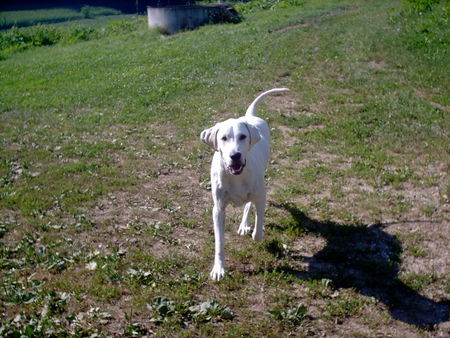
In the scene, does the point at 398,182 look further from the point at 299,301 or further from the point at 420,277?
the point at 299,301

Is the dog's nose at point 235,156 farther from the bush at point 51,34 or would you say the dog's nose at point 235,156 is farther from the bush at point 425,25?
the bush at point 51,34

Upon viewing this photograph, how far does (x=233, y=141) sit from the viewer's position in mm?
5203

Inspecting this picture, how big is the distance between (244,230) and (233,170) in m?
1.55

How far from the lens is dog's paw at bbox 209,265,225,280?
545 cm

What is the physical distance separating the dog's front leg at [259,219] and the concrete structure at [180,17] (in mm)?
19987

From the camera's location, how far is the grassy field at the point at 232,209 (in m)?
4.88

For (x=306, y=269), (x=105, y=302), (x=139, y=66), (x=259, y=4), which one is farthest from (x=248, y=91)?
(x=259, y=4)

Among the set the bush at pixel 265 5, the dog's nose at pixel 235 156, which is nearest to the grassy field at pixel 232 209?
the dog's nose at pixel 235 156

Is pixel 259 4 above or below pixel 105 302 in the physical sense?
above

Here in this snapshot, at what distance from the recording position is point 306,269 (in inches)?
222

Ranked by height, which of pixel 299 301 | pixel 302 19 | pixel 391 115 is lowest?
pixel 299 301

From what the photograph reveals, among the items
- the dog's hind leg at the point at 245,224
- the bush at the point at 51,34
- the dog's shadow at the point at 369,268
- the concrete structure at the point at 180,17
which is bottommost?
the dog's shadow at the point at 369,268

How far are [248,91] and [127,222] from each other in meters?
7.17

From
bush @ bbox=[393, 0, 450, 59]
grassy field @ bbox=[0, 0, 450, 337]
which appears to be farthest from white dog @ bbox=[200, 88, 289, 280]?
bush @ bbox=[393, 0, 450, 59]
